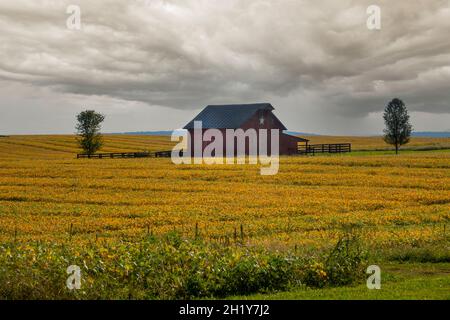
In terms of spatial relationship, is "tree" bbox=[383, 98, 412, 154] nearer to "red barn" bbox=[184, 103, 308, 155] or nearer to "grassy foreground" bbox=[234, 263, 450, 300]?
"red barn" bbox=[184, 103, 308, 155]

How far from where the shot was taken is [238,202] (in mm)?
35000

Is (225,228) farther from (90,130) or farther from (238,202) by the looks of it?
(90,130)

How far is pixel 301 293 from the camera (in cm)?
1281

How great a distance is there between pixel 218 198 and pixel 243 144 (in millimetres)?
49406

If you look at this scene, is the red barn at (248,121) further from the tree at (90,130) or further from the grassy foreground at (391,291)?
the grassy foreground at (391,291)

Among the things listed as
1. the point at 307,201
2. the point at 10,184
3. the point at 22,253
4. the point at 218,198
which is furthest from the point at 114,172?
the point at 22,253

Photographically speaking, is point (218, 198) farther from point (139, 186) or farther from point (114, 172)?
point (114, 172)

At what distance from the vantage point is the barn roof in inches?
3396

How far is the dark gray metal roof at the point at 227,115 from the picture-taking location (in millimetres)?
86250

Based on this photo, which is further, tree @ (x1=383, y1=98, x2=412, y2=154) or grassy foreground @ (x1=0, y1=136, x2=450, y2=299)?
tree @ (x1=383, y1=98, x2=412, y2=154)

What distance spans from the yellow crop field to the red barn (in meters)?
23.7

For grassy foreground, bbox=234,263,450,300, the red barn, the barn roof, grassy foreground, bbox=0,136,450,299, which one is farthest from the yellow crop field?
the barn roof

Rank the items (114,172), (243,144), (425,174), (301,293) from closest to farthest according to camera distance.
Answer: (301,293)
(425,174)
(114,172)
(243,144)

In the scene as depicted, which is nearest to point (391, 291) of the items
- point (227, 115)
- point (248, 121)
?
point (248, 121)
